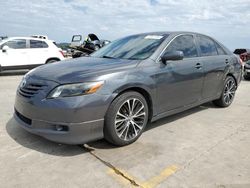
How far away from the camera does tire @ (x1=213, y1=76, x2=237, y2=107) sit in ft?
19.0

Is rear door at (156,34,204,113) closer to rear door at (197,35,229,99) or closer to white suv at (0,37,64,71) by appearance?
rear door at (197,35,229,99)

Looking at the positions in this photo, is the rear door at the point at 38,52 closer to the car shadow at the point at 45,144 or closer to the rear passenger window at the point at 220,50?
the car shadow at the point at 45,144

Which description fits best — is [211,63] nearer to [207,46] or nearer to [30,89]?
[207,46]

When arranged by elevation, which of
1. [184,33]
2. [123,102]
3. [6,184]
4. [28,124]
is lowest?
[6,184]

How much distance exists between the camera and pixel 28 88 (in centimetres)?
360

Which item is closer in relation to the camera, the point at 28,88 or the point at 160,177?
the point at 160,177

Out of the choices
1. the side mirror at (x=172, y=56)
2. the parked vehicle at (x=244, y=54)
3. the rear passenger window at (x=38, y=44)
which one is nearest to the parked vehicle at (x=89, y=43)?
the rear passenger window at (x=38, y=44)

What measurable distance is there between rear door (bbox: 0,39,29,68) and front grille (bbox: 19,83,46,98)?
26.1ft

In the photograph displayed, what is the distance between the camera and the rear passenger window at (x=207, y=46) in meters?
5.19

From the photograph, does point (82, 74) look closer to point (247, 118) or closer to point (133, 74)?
point (133, 74)

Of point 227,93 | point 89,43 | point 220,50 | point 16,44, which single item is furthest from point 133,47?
point 89,43

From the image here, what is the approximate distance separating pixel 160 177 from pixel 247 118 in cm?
300

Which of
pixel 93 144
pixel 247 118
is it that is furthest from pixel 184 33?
pixel 93 144

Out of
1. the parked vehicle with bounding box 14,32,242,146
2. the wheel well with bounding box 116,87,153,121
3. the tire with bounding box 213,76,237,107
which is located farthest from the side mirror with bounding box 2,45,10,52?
the wheel well with bounding box 116,87,153,121
